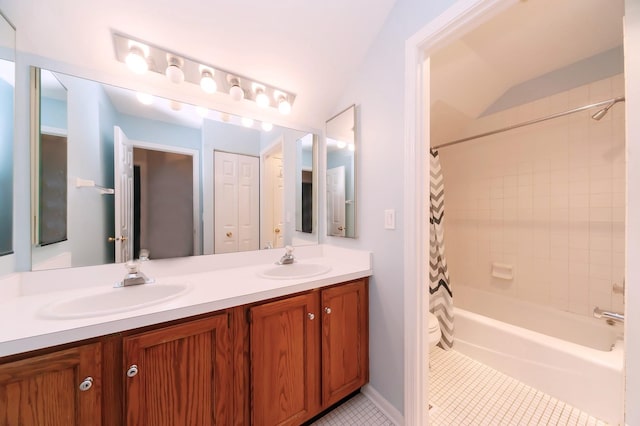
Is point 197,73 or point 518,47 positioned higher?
point 518,47

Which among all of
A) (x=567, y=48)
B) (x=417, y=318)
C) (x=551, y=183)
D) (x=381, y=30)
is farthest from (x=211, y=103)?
(x=551, y=183)

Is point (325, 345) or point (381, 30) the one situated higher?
point (381, 30)

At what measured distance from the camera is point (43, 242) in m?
1.01

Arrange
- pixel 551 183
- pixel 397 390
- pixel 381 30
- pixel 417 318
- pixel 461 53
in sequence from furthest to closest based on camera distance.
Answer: pixel 551 183 → pixel 461 53 → pixel 381 30 → pixel 397 390 → pixel 417 318

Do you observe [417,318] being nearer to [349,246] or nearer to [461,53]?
[349,246]

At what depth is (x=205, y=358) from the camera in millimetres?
891

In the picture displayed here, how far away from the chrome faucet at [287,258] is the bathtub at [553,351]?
153cm

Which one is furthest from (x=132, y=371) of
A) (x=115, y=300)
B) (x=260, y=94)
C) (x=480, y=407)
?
(x=480, y=407)

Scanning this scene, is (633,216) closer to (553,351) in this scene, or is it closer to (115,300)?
(553,351)

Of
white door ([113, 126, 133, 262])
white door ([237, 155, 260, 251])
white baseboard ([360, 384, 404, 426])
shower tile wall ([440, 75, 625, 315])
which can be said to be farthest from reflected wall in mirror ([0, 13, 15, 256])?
shower tile wall ([440, 75, 625, 315])

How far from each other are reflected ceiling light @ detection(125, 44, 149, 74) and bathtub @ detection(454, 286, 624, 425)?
265cm

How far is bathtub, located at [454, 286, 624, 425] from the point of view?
125 cm

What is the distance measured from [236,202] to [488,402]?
207 centimetres

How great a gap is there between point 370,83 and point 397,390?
1838 mm
